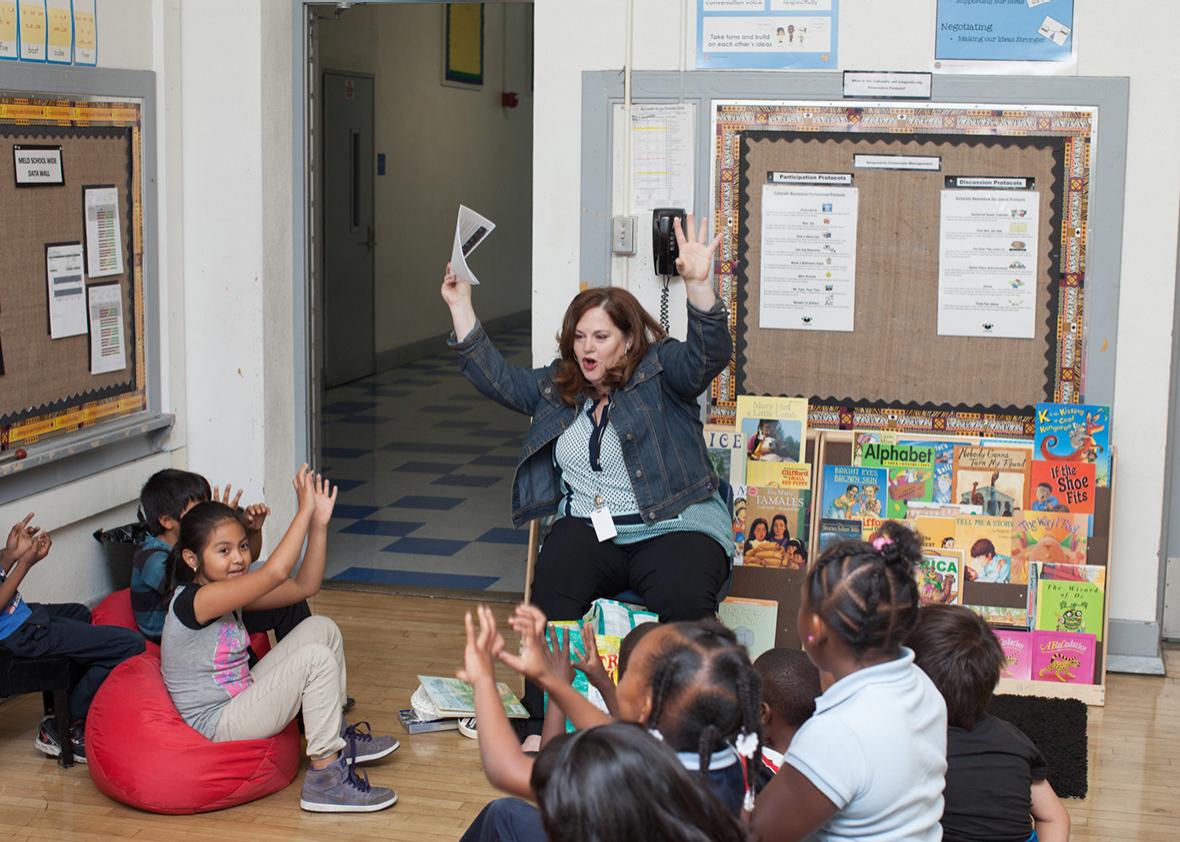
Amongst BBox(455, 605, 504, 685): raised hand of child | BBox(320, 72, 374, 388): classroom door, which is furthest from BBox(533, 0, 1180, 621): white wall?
BBox(320, 72, 374, 388): classroom door

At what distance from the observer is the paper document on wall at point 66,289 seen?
15.0 ft

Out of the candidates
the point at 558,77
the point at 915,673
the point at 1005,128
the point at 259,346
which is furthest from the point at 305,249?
the point at 915,673

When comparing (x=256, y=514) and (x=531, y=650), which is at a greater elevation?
(x=531, y=650)

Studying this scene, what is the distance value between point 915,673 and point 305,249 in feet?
11.8

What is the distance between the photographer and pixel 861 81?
4.76m

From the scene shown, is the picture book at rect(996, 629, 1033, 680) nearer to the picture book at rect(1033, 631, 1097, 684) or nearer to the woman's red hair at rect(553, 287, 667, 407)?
the picture book at rect(1033, 631, 1097, 684)

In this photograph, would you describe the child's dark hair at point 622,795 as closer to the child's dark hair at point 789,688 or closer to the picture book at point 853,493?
the child's dark hair at point 789,688

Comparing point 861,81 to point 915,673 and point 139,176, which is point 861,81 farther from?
point 915,673

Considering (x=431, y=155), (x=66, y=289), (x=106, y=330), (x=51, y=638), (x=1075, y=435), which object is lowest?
(x=51, y=638)

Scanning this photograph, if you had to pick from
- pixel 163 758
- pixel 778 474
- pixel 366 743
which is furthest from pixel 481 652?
pixel 778 474

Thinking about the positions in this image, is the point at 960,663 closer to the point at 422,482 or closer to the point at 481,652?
the point at 481,652

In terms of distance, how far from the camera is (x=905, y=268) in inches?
191

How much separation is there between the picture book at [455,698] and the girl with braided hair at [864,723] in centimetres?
193

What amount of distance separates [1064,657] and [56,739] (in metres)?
2.96
